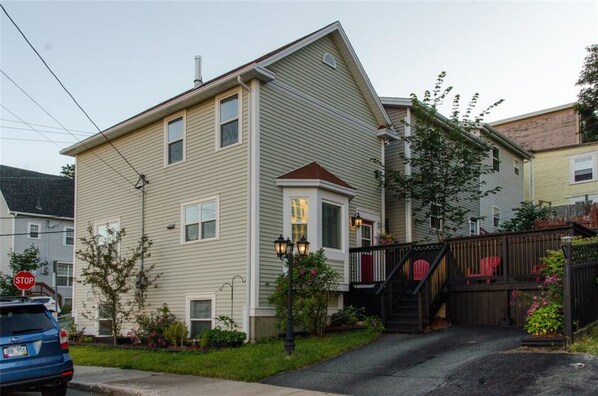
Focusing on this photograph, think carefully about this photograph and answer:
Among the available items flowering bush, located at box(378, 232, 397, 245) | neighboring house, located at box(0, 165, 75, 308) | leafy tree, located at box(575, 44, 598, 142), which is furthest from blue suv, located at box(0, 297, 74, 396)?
leafy tree, located at box(575, 44, 598, 142)

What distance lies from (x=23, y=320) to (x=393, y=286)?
30.4 ft

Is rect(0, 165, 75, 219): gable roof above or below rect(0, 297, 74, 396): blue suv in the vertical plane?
above

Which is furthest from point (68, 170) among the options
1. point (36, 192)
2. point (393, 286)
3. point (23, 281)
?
point (393, 286)

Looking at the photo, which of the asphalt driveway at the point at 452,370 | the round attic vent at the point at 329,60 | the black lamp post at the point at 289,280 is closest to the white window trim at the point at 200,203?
the black lamp post at the point at 289,280

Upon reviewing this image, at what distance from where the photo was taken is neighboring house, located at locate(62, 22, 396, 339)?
14.9 meters

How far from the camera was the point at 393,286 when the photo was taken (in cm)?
1541

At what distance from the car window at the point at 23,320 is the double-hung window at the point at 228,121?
7.46 m

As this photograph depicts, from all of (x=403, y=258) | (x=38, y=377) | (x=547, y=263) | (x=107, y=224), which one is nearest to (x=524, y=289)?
(x=547, y=263)

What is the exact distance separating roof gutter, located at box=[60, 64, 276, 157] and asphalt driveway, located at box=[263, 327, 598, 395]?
7.13 metres

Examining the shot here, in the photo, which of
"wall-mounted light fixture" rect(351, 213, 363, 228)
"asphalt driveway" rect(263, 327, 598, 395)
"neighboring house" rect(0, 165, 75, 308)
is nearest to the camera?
→ "asphalt driveway" rect(263, 327, 598, 395)

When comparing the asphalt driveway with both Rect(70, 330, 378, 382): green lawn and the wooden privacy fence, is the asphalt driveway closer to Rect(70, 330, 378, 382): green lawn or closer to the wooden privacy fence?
Rect(70, 330, 378, 382): green lawn

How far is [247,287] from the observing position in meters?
14.3

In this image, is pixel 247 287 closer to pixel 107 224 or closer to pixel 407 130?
pixel 107 224

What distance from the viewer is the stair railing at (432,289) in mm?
13586
